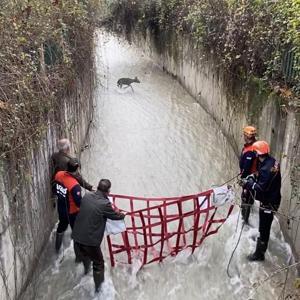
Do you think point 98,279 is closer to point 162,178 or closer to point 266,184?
point 266,184

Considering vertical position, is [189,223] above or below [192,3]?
below

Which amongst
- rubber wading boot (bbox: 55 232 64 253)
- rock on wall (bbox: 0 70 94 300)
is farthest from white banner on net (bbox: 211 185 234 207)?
rock on wall (bbox: 0 70 94 300)

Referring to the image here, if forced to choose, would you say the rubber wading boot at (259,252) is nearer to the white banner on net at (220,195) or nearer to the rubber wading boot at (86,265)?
the white banner on net at (220,195)

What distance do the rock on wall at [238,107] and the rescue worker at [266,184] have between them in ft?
0.93

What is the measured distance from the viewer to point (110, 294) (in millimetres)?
6539

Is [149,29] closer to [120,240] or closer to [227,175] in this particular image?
[227,175]

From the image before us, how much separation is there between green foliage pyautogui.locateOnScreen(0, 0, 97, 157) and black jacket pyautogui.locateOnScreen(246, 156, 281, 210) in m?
3.03

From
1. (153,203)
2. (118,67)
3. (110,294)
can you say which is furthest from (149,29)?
(110,294)

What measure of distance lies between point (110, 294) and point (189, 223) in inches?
89.3

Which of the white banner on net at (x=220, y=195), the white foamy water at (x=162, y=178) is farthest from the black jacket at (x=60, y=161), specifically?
the white banner on net at (x=220, y=195)

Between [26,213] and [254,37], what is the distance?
551 centimetres

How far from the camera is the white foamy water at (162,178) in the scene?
6648 mm

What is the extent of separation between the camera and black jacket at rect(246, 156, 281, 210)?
6.36 metres

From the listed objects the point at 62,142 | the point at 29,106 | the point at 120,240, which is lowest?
the point at 120,240
